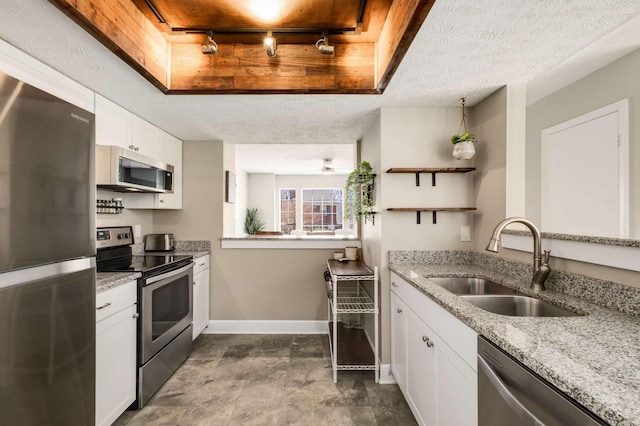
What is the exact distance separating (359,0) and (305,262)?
2.48 meters

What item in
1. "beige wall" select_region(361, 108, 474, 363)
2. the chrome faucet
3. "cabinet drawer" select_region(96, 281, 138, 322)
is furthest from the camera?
"beige wall" select_region(361, 108, 474, 363)

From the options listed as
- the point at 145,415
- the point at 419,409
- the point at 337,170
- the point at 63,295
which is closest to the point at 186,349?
the point at 145,415

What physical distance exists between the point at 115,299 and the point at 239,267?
5.27ft

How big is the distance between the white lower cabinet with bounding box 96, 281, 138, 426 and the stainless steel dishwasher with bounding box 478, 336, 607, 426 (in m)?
1.87

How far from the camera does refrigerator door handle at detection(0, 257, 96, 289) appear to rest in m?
1.01

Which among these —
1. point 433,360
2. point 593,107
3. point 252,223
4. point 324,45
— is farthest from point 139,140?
point 252,223

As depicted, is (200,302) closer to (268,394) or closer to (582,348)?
(268,394)

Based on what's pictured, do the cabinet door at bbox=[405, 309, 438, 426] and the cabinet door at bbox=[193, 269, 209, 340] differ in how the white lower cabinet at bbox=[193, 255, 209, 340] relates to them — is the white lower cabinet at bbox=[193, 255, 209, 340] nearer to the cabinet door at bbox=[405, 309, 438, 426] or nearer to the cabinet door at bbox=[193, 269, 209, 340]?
the cabinet door at bbox=[193, 269, 209, 340]

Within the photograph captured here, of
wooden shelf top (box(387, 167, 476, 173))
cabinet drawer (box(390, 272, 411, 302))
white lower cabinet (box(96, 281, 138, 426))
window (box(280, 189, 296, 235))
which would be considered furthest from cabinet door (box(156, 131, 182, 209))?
window (box(280, 189, 296, 235))

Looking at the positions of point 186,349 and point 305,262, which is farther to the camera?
point 305,262

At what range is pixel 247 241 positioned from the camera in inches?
133

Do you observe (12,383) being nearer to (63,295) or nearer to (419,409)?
(63,295)

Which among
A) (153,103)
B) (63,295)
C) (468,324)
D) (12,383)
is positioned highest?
(153,103)

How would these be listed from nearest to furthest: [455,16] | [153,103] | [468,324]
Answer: [468,324] → [455,16] → [153,103]
